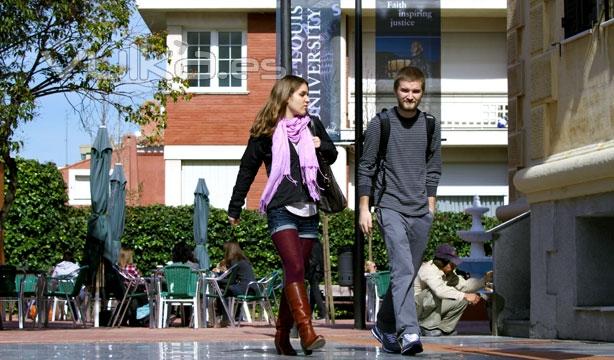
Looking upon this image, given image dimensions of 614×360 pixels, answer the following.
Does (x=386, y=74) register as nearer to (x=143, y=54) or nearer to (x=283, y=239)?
(x=143, y=54)

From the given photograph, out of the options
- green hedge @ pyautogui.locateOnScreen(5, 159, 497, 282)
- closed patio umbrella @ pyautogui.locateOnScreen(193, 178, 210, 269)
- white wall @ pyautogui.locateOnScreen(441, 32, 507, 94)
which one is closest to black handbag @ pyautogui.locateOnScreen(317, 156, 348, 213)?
closed patio umbrella @ pyautogui.locateOnScreen(193, 178, 210, 269)

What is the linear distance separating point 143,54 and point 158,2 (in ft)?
54.7

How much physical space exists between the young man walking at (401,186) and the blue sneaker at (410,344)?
0.23 ft

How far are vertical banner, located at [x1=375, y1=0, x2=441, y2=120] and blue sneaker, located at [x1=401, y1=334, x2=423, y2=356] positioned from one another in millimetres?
8967

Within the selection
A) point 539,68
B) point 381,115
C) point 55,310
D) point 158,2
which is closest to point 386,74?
point 539,68

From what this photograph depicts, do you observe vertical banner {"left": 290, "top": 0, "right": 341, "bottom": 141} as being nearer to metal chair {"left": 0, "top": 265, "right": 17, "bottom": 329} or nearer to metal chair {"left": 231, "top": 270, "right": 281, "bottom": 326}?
metal chair {"left": 231, "top": 270, "right": 281, "bottom": 326}

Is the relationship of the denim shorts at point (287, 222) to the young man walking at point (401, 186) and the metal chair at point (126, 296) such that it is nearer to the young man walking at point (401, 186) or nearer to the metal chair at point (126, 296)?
the young man walking at point (401, 186)

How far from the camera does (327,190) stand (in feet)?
34.2

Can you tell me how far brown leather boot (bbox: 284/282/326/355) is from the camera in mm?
9742

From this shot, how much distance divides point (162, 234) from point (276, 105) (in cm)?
2227

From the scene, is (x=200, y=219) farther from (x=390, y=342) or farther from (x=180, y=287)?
(x=390, y=342)

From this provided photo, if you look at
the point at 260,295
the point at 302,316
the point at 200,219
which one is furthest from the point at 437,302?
the point at 200,219

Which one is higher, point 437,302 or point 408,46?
point 408,46

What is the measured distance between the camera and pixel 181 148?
129 feet
